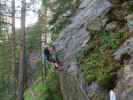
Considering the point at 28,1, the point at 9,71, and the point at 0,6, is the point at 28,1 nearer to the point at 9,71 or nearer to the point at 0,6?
the point at 0,6

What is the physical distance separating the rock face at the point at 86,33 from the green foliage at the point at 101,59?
0.78 feet

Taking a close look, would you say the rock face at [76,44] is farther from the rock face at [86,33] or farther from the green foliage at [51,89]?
the green foliage at [51,89]

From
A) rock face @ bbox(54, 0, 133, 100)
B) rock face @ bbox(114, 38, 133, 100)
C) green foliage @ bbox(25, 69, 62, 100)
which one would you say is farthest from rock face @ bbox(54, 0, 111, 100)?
green foliage @ bbox(25, 69, 62, 100)

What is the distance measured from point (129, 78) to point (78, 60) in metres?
3.51

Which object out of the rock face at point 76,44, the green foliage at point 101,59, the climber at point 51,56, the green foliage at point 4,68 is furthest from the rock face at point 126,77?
the green foliage at point 4,68

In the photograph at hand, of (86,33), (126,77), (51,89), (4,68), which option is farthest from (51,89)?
(4,68)

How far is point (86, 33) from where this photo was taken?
40.7ft

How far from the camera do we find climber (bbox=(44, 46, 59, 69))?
13.0 m

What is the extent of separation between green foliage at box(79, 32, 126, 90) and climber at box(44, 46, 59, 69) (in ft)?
5.81

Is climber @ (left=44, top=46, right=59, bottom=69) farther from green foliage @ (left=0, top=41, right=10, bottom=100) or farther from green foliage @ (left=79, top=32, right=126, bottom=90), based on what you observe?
green foliage @ (left=0, top=41, right=10, bottom=100)

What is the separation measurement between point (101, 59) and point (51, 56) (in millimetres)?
3744

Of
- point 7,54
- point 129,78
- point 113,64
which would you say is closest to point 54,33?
point 7,54

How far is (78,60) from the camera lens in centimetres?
1144

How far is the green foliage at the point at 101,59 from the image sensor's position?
9.12m
